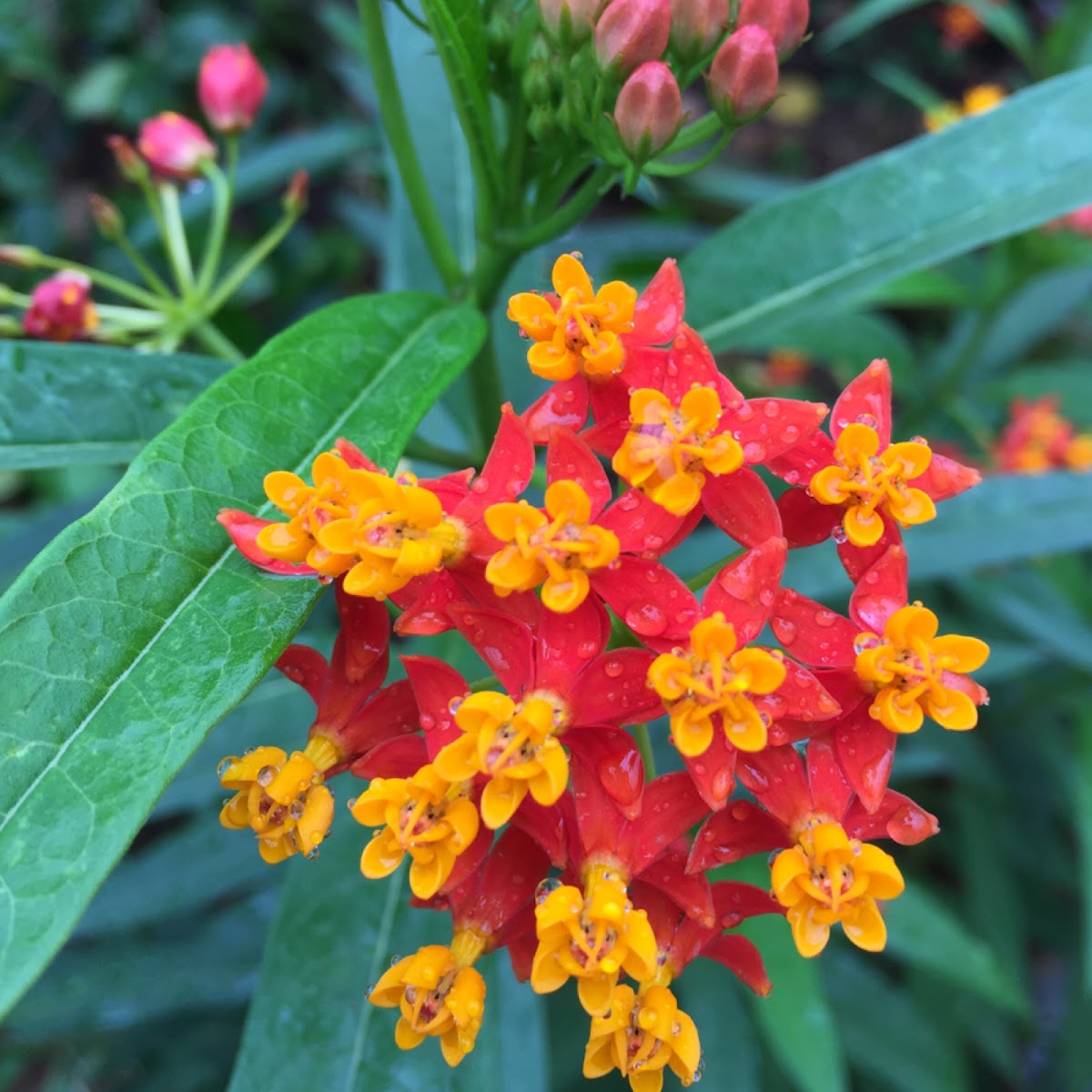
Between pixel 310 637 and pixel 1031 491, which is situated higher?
pixel 310 637

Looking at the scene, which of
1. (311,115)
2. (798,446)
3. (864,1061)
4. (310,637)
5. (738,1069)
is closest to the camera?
(798,446)

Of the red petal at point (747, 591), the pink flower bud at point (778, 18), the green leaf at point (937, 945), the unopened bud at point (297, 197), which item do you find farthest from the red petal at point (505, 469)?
the green leaf at point (937, 945)

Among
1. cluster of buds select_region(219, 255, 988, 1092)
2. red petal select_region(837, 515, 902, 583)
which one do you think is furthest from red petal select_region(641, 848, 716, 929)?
red petal select_region(837, 515, 902, 583)

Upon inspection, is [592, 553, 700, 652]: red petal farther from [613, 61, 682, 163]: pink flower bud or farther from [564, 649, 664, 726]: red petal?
[613, 61, 682, 163]: pink flower bud

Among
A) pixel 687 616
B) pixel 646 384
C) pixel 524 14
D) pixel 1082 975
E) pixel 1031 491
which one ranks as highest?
pixel 524 14

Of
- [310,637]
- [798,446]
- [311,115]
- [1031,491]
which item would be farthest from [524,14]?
[311,115]

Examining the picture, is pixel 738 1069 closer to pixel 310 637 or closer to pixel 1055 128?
pixel 310 637

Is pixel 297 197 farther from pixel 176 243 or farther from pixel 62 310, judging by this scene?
pixel 62 310

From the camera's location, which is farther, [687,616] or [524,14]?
[524,14]
